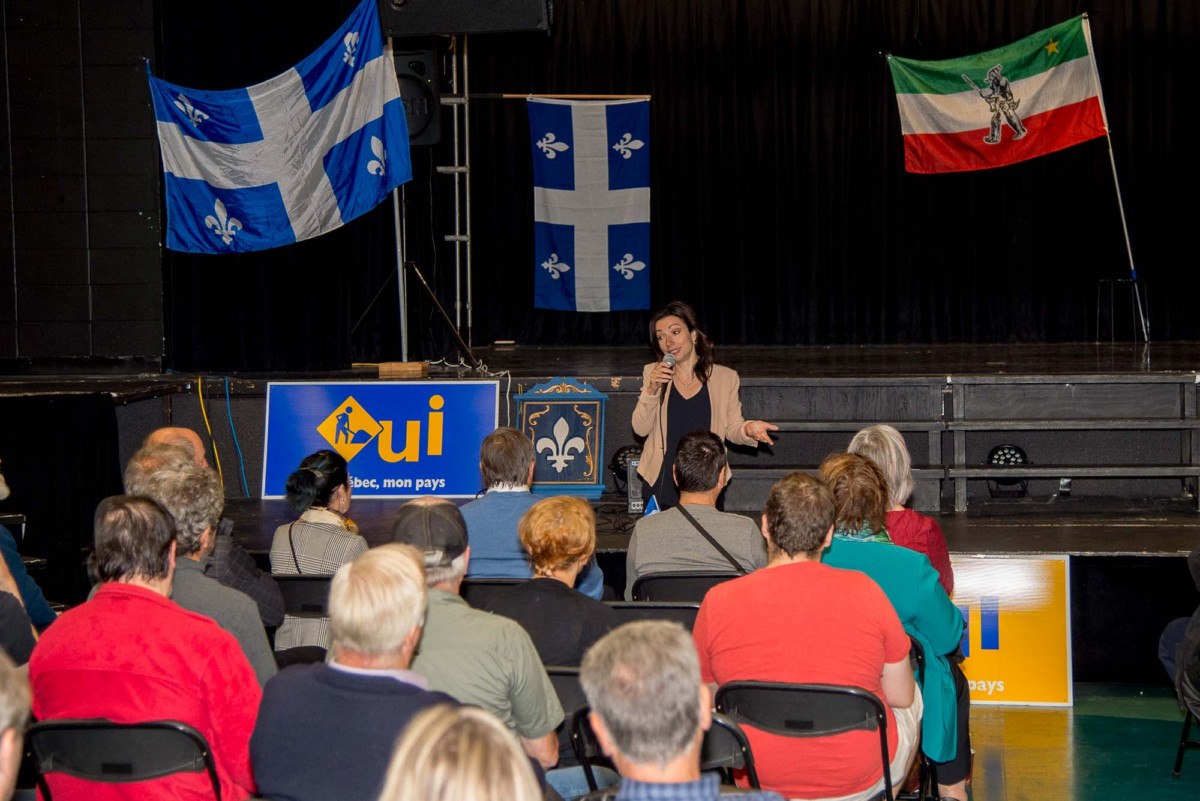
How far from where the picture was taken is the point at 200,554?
3211 mm

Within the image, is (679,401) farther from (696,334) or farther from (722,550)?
(722,550)

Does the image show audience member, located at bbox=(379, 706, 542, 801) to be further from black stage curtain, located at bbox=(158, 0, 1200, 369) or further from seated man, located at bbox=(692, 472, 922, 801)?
black stage curtain, located at bbox=(158, 0, 1200, 369)

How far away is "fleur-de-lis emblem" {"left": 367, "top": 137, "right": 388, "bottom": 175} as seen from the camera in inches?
274

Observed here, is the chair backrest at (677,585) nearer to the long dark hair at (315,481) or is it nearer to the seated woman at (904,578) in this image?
the seated woman at (904,578)

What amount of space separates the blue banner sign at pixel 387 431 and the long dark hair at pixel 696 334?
4.92 ft

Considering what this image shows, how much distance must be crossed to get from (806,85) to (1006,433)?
6.07 m

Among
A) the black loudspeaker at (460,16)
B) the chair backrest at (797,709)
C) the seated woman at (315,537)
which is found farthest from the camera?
the black loudspeaker at (460,16)

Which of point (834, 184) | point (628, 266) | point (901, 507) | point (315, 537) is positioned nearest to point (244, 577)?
point (315, 537)

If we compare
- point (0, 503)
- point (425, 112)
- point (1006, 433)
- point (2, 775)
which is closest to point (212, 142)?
point (425, 112)

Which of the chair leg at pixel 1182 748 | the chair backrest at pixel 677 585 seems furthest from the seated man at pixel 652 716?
the chair leg at pixel 1182 748

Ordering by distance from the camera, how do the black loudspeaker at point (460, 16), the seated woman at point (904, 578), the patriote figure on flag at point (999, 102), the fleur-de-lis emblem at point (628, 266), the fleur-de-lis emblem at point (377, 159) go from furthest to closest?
the fleur-de-lis emblem at point (628, 266) → the patriote figure on flag at point (999, 102) → the black loudspeaker at point (460, 16) → the fleur-de-lis emblem at point (377, 159) → the seated woman at point (904, 578)

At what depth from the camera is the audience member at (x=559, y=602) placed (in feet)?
10.0

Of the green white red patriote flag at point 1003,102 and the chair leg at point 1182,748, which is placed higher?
the green white red patriote flag at point 1003,102

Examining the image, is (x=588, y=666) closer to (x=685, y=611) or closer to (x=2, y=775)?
(x=2, y=775)
